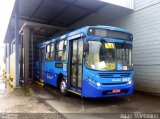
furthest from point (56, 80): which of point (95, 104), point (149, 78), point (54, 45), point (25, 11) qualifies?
point (25, 11)

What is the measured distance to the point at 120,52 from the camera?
308 inches

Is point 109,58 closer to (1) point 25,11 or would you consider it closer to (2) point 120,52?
(2) point 120,52

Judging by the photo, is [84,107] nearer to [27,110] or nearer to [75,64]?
[75,64]

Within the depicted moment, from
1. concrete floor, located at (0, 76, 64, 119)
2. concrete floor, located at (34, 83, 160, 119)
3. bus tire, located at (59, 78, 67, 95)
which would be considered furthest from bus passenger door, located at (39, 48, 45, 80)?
concrete floor, located at (0, 76, 64, 119)

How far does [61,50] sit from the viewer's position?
9.66 m

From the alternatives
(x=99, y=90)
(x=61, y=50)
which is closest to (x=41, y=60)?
(x=61, y=50)

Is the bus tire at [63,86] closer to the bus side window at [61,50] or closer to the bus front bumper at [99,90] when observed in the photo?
the bus side window at [61,50]

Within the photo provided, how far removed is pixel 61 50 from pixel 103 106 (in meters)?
3.60

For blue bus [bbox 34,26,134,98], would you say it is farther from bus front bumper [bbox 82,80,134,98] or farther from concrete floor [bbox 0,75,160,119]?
concrete floor [bbox 0,75,160,119]

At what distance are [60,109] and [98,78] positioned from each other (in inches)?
69.8

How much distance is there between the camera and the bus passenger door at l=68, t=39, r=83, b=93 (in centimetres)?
790

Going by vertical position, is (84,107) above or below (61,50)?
below

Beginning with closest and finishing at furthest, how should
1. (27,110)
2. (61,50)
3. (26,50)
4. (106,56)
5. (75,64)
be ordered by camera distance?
1. (27,110)
2. (106,56)
3. (75,64)
4. (61,50)
5. (26,50)

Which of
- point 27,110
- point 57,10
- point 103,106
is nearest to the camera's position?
point 27,110
